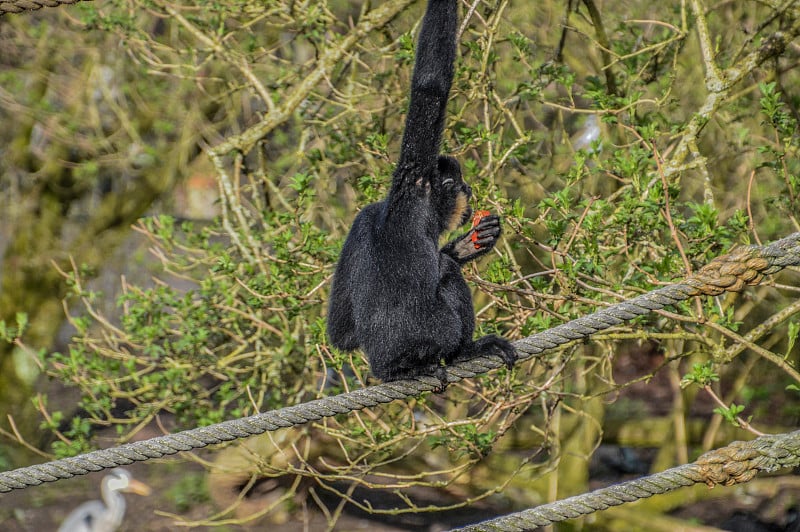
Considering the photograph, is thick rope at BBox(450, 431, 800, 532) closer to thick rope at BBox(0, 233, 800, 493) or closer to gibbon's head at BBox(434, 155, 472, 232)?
thick rope at BBox(0, 233, 800, 493)

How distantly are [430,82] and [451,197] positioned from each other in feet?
2.35

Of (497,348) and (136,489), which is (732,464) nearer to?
(497,348)

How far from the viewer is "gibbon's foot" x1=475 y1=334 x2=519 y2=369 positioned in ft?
12.2

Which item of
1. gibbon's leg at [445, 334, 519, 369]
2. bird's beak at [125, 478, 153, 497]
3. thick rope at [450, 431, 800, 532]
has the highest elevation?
gibbon's leg at [445, 334, 519, 369]

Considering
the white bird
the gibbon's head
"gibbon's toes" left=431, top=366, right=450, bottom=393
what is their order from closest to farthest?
"gibbon's toes" left=431, top=366, right=450, bottom=393 < the gibbon's head < the white bird

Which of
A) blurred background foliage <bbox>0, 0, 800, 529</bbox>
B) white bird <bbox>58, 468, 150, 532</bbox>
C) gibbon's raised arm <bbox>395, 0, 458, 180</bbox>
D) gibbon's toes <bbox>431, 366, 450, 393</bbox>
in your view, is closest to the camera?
gibbon's raised arm <bbox>395, 0, 458, 180</bbox>

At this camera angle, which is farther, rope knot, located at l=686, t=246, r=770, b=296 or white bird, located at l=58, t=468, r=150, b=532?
white bird, located at l=58, t=468, r=150, b=532

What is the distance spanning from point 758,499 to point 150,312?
6.34 metres

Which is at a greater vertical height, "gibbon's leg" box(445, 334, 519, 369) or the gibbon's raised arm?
the gibbon's raised arm

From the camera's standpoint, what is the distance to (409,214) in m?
3.88

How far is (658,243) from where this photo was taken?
5.24 m

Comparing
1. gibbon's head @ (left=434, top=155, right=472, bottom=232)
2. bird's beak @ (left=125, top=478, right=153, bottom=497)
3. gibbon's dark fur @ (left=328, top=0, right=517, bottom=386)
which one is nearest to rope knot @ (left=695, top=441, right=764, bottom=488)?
gibbon's dark fur @ (left=328, top=0, right=517, bottom=386)

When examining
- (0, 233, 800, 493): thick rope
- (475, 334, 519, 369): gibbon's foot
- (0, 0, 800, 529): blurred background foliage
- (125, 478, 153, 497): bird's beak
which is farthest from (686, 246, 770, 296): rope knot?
(125, 478, 153, 497): bird's beak

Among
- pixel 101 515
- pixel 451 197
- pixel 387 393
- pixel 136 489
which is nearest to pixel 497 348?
pixel 387 393
